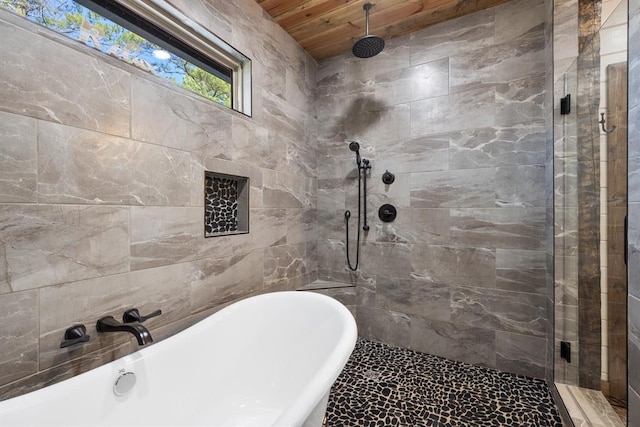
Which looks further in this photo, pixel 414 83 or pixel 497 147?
pixel 414 83

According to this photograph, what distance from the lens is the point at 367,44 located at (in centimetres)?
211

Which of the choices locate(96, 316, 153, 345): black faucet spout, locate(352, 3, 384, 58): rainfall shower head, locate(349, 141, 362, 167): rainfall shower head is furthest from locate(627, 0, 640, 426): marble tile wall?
locate(96, 316, 153, 345): black faucet spout

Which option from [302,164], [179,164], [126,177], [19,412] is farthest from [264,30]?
[19,412]

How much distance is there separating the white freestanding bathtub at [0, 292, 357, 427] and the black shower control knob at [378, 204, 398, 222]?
1.08m

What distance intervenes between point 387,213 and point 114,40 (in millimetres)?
2110

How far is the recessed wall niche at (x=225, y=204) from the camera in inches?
70.8

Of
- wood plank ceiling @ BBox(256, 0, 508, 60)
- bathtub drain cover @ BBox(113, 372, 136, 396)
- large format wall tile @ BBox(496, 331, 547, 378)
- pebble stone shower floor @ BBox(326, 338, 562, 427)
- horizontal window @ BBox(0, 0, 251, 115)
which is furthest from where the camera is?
wood plank ceiling @ BBox(256, 0, 508, 60)

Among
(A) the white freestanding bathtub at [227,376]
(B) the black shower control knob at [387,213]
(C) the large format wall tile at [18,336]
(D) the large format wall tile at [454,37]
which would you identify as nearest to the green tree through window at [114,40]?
(C) the large format wall tile at [18,336]

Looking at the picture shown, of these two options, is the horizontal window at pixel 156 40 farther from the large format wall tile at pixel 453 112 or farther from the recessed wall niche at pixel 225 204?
the large format wall tile at pixel 453 112

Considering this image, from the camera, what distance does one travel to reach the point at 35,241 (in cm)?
104

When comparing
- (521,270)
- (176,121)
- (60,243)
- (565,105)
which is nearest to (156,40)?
(176,121)

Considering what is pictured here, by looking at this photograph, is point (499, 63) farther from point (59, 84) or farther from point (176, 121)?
point (59, 84)

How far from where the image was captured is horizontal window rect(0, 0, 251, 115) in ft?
3.92

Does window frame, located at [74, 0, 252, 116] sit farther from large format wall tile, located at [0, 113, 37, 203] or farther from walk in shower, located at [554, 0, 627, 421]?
walk in shower, located at [554, 0, 627, 421]
